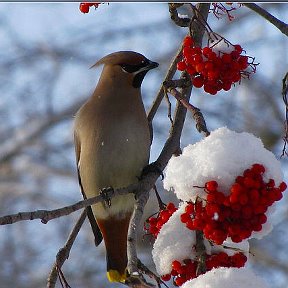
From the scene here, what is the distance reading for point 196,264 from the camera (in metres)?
1.85

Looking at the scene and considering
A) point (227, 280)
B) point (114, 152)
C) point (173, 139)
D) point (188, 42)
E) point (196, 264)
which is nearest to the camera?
point (227, 280)

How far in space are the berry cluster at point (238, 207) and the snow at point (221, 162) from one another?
0.02 metres

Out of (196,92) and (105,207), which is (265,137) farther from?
(105,207)

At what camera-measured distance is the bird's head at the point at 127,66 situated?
281cm

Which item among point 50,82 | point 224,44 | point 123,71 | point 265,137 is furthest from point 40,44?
point 224,44

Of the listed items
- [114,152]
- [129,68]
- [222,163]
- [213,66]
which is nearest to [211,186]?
[222,163]

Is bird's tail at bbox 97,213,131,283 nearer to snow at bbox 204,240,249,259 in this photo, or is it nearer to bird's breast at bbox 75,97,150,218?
bird's breast at bbox 75,97,150,218

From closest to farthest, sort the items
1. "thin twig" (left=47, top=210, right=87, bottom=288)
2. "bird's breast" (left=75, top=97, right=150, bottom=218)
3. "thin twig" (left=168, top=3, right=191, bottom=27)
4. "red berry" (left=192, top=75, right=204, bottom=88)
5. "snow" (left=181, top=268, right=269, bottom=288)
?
"snow" (left=181, top=268, right=269, bottom=288) < "red berry" (left=192, top=75, right=204, bottom=88) < "thin twig" (left=47, top=210, right=87, bottom=288) < "thin twig" (left=168, top=3, right=191, bottom=27) < "bird's breast" (left=75, top=97, right=150, bottom=218)

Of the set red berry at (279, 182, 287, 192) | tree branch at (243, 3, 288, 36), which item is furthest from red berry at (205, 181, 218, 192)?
tree branch at (243, 3, 288, 36)

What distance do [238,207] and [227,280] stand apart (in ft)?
0.48

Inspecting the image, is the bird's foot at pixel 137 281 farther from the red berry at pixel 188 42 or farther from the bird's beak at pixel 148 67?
the bird's beak at pixel 148 67

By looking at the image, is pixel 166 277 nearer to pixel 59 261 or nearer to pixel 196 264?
pixel 196 264

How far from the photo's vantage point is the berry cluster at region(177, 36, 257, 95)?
2059mm

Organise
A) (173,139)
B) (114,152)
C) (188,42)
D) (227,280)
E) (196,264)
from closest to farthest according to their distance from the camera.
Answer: (227,280) < (196,264) < (188,42) < (173,139) < (114,152)
